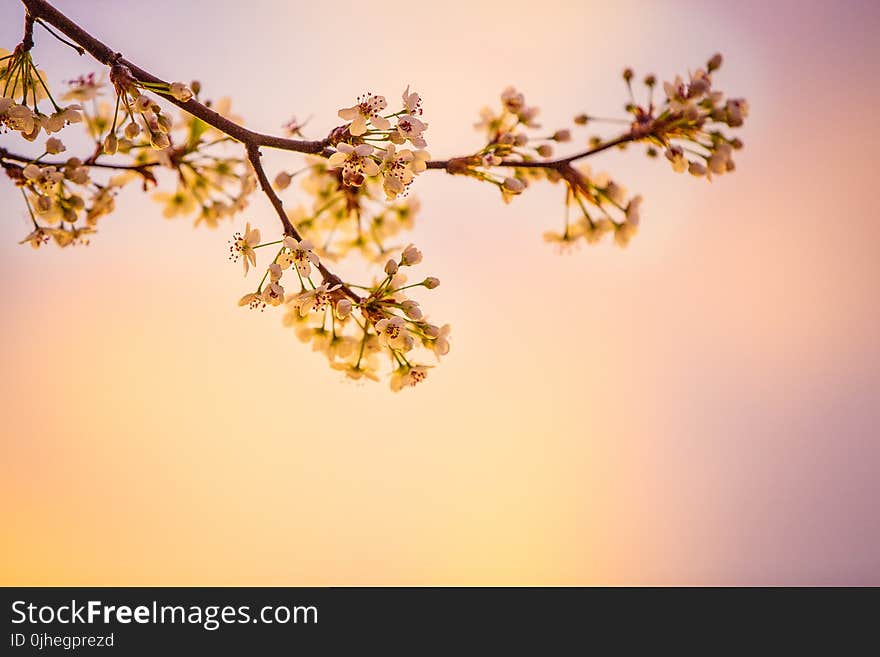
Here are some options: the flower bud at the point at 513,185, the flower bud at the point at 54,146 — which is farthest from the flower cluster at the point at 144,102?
the flower bud at the point at 513,185

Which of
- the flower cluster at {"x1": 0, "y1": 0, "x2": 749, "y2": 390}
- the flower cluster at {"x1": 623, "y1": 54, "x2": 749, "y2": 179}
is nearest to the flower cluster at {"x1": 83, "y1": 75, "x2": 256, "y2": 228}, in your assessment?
the flower cluster at {"x1": 0, "y1": 0, "x2": 749, "y2": 390}

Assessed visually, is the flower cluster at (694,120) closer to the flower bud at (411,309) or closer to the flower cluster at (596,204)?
the flower cluster at (596,204)

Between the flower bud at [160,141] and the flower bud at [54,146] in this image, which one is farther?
the flower bud at [54,146]

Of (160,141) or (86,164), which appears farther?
(86,164)

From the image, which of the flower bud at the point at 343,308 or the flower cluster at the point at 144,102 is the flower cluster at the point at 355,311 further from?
the flower cluster at the point at 144,102

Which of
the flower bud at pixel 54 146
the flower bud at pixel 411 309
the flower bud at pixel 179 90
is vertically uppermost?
the flower bud at pixel 54 146

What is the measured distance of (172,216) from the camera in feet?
3.38

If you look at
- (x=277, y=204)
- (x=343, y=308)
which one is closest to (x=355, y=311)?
(x=343, y=308)

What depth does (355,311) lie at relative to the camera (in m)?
0.77

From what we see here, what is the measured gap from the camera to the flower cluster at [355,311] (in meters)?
0.72

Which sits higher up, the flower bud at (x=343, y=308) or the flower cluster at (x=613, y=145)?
the flower cluster at (x=613, y=145)

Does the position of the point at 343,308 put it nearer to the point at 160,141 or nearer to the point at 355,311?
the point at 355,311
